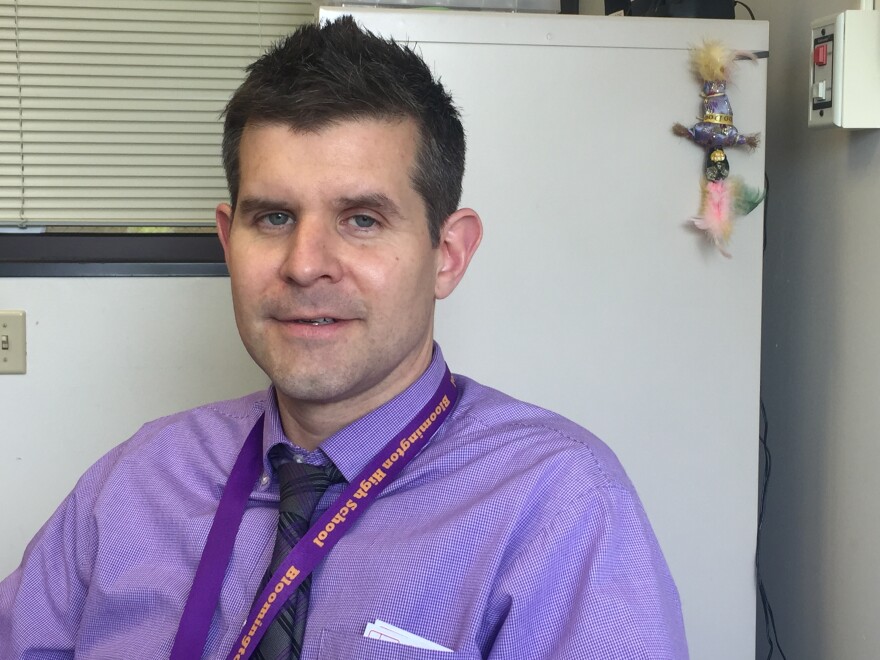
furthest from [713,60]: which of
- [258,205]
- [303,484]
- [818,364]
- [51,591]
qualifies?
[51,591]

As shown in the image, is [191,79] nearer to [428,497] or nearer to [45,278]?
[45,278]

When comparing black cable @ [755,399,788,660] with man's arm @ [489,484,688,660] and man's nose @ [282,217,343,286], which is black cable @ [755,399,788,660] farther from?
man's nose @ [282,217,343,286]

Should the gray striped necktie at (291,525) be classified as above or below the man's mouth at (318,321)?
below

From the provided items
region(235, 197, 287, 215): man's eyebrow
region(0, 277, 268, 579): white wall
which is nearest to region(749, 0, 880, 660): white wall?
region(235, 197, 287, 215): man's eyebrow

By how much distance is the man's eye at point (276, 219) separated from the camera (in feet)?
3.97

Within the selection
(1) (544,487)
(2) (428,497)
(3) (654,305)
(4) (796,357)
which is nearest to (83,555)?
(2) (428,497)

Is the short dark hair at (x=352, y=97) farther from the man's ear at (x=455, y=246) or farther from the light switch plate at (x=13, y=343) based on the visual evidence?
the light switch plate at (x=13, y=343)

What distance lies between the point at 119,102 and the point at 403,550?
1.62m

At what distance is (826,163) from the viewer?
1.75 metres

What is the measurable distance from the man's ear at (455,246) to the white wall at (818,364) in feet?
2.21

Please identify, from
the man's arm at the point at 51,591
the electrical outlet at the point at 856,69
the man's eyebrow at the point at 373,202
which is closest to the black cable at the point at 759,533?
the electrical outlet at the point at 856,69

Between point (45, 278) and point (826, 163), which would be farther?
point (45, 278)

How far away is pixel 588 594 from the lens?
1027mm

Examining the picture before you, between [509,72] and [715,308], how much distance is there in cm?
53
